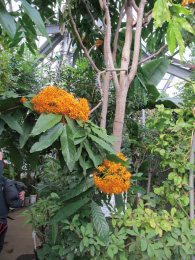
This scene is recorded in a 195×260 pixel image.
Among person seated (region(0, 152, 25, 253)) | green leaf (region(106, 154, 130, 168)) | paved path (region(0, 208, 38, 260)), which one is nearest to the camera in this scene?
green leaf (region(106, 154, 130, 168))

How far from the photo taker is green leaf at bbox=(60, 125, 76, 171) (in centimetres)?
86

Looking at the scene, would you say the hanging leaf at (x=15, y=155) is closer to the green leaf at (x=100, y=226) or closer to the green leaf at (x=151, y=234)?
the green leaf at (x=100, y=226)

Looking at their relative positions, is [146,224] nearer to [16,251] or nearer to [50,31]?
[16,251]

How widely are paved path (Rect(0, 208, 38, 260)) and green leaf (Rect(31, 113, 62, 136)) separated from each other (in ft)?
6.58

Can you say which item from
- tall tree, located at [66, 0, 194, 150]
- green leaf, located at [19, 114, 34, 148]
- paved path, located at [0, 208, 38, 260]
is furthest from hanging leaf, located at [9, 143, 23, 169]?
paved path, located at [0, 208, 38, 260]

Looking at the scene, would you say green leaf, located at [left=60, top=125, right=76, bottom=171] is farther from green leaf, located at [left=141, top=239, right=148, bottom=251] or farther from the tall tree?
green leaf, located at [left=141, top=239, right=148, bottom=251]

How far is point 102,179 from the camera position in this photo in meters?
0.99

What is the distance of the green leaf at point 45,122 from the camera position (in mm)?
841

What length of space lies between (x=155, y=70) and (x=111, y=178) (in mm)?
3203

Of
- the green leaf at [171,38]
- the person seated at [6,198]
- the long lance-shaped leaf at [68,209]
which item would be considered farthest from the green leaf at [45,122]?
the person seated at [6,198]

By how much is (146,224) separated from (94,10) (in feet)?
5.69

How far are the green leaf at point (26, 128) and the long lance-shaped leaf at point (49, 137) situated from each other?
0.47 feet

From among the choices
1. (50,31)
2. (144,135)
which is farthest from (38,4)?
(50,31)

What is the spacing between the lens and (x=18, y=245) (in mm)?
3357
